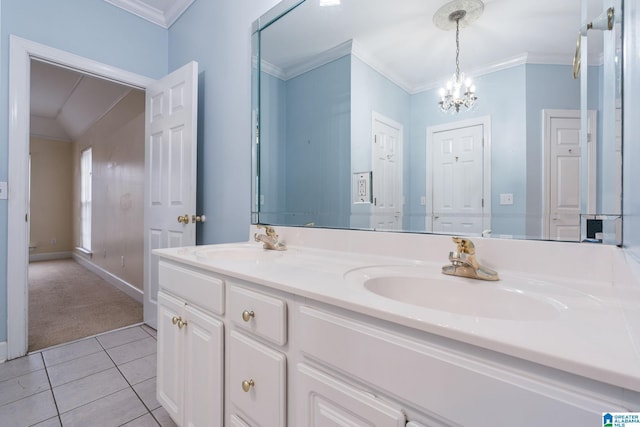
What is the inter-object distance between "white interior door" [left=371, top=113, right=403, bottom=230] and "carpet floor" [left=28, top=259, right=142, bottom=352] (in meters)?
2.39

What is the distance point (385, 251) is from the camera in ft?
3.74

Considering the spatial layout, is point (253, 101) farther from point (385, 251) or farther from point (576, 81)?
point (576, 81)

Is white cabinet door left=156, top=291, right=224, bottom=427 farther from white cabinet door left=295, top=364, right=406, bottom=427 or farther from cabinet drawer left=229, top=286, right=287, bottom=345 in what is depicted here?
white cabinet door left=295, top=364, right=406, bottom=427

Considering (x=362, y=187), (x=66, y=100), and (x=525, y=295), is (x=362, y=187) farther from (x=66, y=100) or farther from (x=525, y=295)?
(x=66, y=100)

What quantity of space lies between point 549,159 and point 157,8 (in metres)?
3.00

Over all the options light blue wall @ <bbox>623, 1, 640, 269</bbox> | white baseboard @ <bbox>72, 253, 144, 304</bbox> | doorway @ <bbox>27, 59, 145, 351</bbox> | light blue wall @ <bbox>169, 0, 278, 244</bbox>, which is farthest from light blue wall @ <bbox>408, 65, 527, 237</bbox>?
white baseboard @ <bbox>72, 253, 144, 304</bbox>

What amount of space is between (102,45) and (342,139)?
84.1 inches

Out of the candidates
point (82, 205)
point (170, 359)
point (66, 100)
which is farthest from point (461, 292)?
point (82, 205)

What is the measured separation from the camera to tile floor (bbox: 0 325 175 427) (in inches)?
52.2

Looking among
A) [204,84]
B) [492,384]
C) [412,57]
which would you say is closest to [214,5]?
[204,84]

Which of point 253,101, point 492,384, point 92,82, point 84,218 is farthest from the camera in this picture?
point 84,218

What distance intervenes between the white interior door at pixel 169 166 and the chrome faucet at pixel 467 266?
5.58ft

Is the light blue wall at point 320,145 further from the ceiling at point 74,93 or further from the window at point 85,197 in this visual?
the window at point 85,197

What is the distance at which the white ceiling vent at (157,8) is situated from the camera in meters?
2.29
